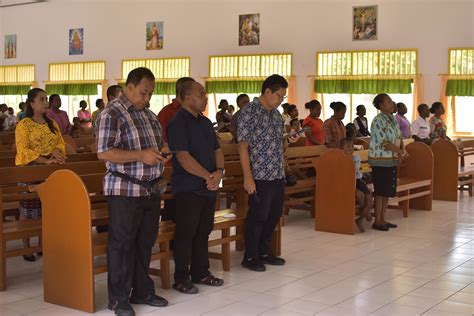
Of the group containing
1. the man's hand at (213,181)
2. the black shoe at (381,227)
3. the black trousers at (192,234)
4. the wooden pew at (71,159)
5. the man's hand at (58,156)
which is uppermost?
the man's hand at (58,156)

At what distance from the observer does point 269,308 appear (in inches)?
175

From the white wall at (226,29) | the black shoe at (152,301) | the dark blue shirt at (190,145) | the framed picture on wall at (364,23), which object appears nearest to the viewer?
the black shoe at (152,301)

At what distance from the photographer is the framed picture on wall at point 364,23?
50.4 feet

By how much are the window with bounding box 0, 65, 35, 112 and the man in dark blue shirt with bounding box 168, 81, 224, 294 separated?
17989mm

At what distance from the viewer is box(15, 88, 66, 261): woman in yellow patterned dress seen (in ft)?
17.5

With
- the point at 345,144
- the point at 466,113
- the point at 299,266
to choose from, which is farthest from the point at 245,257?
the point at 466,113

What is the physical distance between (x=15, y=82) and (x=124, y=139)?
19.3m

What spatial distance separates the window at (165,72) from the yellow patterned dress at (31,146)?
12.8 m

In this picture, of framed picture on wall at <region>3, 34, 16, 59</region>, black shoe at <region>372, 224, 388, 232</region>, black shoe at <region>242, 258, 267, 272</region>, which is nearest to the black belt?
black shoe at <region>242, 258, 267, 272</region>

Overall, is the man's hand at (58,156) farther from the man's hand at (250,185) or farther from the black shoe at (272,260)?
the black shoe at (272,260)

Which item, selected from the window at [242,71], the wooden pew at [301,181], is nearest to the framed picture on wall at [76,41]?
the window at [242,71]

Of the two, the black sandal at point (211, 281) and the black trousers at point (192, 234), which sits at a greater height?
the black trousers at point (192, 234)

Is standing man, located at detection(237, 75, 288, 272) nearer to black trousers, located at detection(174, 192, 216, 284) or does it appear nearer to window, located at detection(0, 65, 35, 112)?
black trousers, located at detection(174, 192, 216, 284)

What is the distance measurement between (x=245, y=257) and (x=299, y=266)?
0.47m
